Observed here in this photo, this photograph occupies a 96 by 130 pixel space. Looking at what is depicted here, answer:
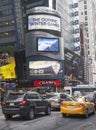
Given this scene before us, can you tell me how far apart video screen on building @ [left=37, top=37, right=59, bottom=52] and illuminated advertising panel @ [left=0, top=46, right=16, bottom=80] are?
5.88 m

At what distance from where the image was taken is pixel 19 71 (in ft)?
268

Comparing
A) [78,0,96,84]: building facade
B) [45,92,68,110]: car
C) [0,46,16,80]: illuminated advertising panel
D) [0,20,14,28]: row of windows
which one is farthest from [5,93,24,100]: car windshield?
[78,0,96,84]: building facade

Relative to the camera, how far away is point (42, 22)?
75.7 m

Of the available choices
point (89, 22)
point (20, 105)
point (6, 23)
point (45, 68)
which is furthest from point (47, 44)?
point (89, 22)

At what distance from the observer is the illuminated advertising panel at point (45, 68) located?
73.6 m

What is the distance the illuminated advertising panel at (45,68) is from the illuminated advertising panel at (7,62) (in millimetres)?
3851

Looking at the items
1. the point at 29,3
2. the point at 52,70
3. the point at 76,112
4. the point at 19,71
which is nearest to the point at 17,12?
the point at 29,3

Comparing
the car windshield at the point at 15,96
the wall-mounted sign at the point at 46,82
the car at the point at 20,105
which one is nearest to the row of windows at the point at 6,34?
the wall-mounted sign at the point at 46,82

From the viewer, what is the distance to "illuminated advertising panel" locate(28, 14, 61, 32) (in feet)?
249

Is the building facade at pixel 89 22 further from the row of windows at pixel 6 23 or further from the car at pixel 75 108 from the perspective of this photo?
the car at pixel 75 108

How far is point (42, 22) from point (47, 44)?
15.5ft

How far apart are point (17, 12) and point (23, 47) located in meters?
8.90

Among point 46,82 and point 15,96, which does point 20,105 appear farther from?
point 46,82

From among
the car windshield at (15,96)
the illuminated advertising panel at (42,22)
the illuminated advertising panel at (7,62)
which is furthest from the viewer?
the illuminated advertising panel at (42,22)
